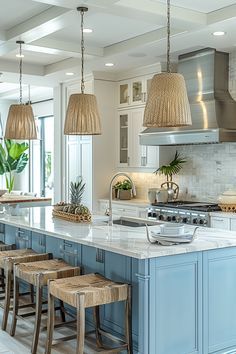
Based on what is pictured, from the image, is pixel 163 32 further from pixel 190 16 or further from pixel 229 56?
pixel 229 56

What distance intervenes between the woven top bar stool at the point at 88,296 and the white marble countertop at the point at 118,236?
0.27 m

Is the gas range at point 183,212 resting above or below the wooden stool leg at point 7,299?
above

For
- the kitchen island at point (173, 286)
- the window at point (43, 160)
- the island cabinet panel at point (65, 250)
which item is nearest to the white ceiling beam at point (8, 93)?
the window at point (43, 160)

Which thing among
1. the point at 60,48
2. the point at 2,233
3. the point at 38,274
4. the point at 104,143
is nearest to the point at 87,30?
the point at 60,48

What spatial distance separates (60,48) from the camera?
6.07m

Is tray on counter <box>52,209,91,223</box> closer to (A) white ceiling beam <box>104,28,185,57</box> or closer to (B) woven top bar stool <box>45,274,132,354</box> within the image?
(B) woven top bar stool <box>45,274,132,354</box>

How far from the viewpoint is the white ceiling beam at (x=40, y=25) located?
15.8ft

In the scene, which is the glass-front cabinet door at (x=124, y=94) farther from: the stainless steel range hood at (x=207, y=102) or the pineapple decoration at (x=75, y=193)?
the pineapple decoration at (x=75, y=193)

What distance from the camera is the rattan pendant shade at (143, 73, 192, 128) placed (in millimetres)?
3316

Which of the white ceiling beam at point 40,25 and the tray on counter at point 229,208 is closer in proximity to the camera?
the white ceiling beam at point 40,25

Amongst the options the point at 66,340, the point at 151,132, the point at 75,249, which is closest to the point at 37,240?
the point at 75,249

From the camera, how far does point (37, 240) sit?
496 cm

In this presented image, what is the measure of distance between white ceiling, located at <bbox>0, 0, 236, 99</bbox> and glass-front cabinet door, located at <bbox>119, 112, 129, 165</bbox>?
2.38ft

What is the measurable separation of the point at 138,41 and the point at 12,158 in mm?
5935
